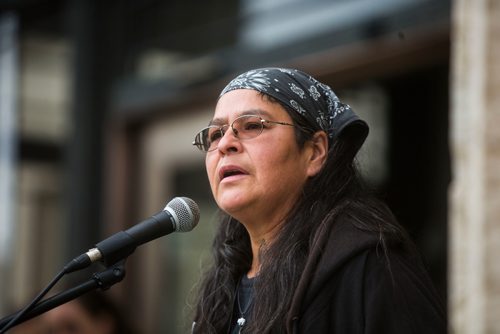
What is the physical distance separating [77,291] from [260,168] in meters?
0.61

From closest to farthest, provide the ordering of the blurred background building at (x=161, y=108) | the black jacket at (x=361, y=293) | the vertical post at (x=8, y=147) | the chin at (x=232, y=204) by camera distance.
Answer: the black jacket at (x=361, y=293)
the chin at (x=232, y=204)
the blurred background building at (x=161, y=108)
the vertical post at (x=8, y=147)

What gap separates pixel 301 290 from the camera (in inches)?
83.3

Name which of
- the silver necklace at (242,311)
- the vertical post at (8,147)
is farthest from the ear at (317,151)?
the vertical post at (8,147)

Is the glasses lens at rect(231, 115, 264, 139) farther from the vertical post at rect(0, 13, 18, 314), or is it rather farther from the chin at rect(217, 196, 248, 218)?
the vertical post at rect(0, 13, 18, 314)

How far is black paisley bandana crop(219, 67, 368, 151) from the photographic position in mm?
2441

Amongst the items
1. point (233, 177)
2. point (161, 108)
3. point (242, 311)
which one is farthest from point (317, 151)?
point (161, 108)

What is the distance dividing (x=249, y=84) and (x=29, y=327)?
3694 millimetres

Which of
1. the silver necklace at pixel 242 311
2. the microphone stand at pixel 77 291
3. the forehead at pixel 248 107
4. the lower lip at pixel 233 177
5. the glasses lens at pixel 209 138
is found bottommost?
the silver necklace at pixel 242 311

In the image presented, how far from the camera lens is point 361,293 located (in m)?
2.07

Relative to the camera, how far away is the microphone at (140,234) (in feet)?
7.04

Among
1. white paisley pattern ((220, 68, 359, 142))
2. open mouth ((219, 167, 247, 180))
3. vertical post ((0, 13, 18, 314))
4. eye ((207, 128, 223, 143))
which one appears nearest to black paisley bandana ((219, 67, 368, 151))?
white paisley pattern ((220, 68, 359, 142))

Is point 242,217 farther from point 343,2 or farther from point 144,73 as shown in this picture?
point 144,73

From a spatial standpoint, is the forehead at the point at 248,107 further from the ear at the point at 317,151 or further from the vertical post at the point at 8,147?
the vertical post at the point at 8,147

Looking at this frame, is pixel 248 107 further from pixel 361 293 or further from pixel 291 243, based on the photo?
pixel 361 293
